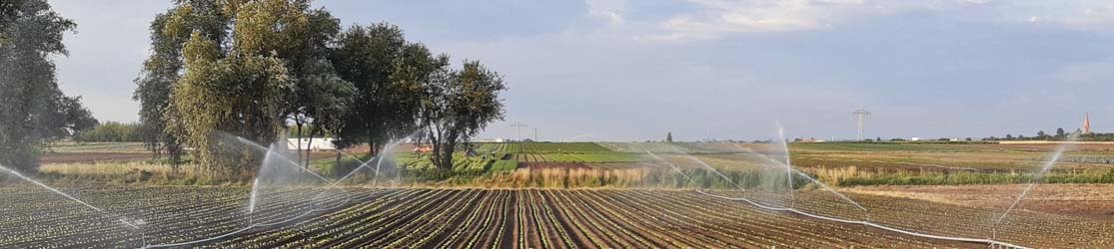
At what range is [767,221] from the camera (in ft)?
84.1

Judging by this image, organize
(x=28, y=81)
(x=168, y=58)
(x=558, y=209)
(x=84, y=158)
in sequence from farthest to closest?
(x=84, y=158)
(x=168, y=58)
(x=28, y=81)
(x=558, y=209)

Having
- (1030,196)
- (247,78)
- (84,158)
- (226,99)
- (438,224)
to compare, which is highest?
(247,78)

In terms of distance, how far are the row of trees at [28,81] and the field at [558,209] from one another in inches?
65.6

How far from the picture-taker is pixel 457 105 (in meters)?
49.1

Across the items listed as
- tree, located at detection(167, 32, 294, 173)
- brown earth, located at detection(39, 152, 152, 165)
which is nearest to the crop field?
tree, located at detection(167, 32, 294, 173)

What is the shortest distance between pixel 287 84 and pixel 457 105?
34.1 feet

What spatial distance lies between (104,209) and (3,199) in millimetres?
7865

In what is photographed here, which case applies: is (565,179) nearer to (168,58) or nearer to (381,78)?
(381,78)

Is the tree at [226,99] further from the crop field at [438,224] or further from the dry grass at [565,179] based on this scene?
the dry grass at [565,179]

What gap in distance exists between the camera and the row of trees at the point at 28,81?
39.9m

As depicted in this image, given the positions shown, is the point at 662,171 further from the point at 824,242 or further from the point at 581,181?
the point at 824,242

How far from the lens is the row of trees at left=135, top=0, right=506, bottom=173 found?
41.6 meters

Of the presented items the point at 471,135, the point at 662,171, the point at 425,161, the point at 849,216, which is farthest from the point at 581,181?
the point at 849,216

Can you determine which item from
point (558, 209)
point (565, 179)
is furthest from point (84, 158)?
point (558, 209)
